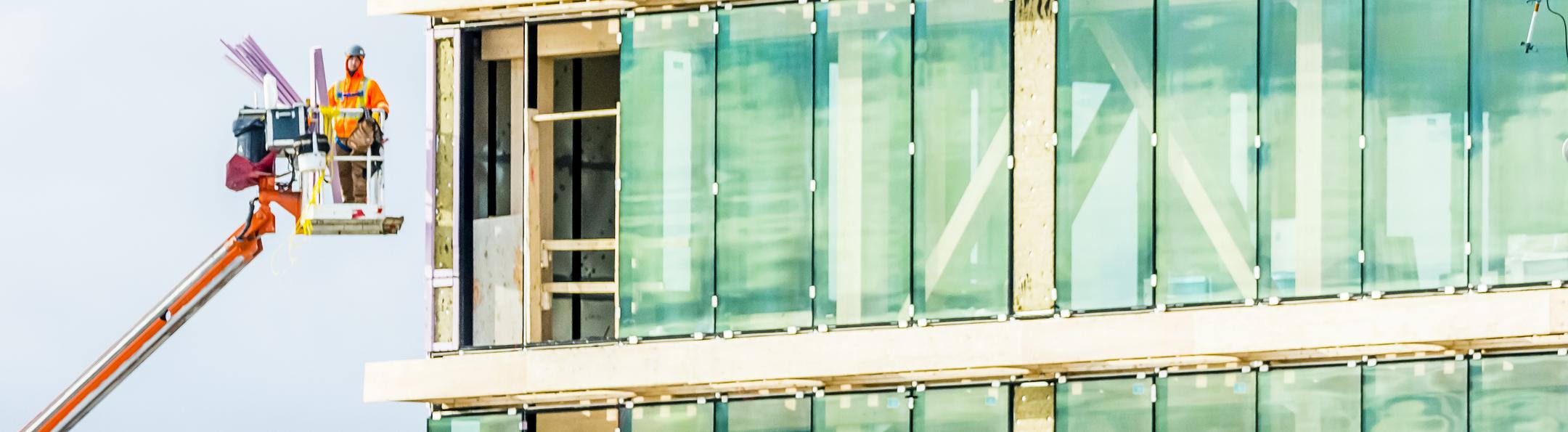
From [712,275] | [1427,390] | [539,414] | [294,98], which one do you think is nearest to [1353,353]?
[1427,390]

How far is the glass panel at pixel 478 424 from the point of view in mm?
37781

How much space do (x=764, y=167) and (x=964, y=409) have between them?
4.03m

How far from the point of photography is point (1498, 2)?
104ft

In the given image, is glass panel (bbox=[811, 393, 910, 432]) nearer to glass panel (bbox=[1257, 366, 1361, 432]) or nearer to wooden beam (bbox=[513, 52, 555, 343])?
wooden beam (bbox=[513, 52, 555, 343])

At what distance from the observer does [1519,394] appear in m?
A: 31.6

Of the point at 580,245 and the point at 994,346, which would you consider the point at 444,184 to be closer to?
the point at 580,245

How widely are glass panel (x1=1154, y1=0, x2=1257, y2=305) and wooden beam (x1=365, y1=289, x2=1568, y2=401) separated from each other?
47 cm

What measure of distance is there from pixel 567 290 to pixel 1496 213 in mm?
13224

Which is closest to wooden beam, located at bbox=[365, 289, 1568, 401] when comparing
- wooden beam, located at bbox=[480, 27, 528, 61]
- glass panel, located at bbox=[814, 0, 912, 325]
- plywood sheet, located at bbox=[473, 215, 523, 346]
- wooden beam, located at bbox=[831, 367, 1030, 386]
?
wooden beam, located at bbox=[831, 367, 1030, 386]

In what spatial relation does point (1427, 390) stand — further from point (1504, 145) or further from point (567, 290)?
point (567, 290)

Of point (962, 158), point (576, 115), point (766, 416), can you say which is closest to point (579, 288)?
point (576, 115)

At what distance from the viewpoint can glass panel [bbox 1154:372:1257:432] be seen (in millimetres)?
33062

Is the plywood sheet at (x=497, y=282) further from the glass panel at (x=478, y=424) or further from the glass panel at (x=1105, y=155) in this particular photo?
the glass panel at (x=1105, y=155)

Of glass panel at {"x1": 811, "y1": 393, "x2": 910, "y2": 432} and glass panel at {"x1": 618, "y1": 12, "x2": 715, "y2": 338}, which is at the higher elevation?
glass panel at {"x1": 618, "y1": 12, "x2": 715, "y2": 338}
